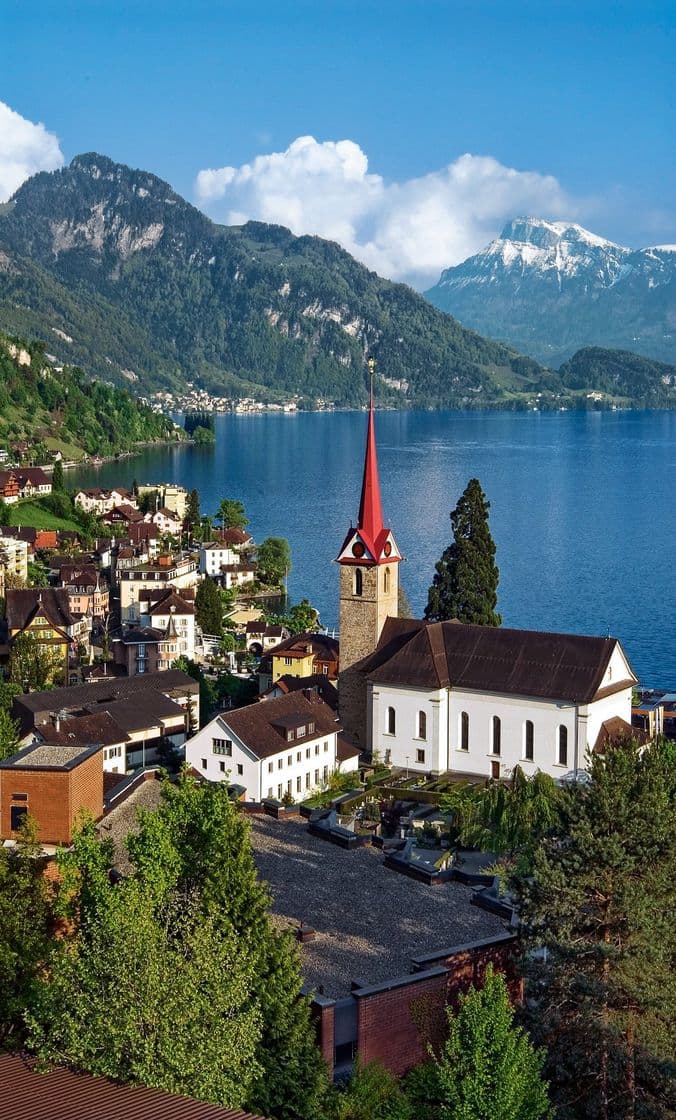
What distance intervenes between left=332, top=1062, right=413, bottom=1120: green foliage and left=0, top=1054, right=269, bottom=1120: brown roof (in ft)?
8.37

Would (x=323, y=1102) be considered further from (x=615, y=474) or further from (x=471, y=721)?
(x=615, y=474)

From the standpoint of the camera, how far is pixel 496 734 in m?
32.9

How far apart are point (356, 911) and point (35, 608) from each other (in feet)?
112

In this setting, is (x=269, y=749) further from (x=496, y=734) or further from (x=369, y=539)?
(x=369, y=539)

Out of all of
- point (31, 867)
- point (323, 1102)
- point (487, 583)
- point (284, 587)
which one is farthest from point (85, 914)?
point (284, 587)

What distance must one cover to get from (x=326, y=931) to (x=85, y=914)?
15.6 feet

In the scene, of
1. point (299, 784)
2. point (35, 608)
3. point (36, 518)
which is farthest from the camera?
point (36, 518)

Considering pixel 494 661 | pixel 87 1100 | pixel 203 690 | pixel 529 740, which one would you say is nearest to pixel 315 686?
pixel 203 690

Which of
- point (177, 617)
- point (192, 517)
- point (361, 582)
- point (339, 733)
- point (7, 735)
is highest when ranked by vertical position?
point (361, 582)

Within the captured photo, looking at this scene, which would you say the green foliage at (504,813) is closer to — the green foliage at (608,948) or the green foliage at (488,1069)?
the green foliage at (608,948)

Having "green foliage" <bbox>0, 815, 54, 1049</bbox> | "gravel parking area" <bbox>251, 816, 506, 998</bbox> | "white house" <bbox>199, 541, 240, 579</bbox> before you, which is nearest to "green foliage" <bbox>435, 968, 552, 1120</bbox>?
"gravel parking area" <bbox>251, 816, 506, 998</bbox>

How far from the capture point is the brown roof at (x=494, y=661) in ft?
105

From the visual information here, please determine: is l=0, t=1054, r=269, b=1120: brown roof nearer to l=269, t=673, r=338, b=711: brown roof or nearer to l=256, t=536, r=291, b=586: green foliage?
l=269, t=673, r=338, b=711: brown roof

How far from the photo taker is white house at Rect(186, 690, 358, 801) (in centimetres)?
3009
